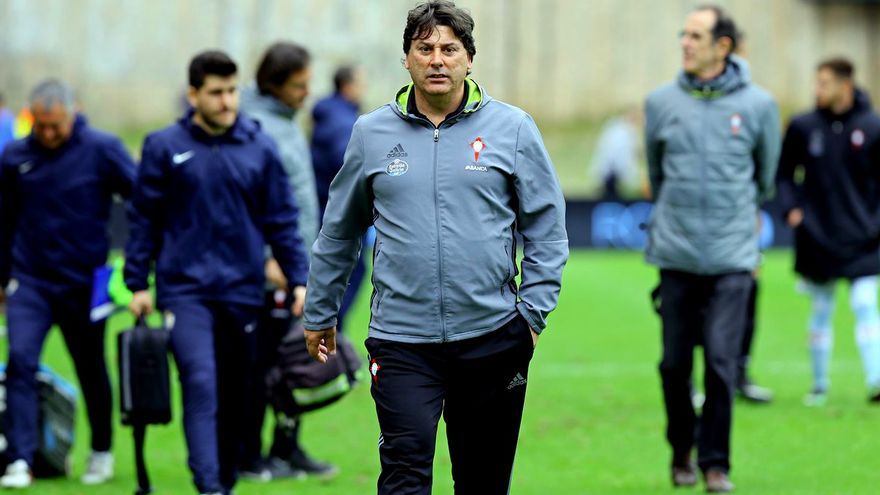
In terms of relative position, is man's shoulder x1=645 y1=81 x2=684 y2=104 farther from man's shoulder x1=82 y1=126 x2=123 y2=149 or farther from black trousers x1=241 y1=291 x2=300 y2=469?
man's shoulder x1=82 y1=126 x2=123 y2=149

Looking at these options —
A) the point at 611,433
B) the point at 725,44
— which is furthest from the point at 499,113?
the point at 611,433

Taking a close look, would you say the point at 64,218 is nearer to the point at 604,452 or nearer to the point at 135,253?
the point at 135,253

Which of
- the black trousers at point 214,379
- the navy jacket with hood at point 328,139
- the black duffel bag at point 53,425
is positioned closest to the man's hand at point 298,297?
the black trousers at point 214,379

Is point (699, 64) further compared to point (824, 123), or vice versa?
point (824, 123)

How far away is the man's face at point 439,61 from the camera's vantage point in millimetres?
5914

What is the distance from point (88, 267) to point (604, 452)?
310 cm

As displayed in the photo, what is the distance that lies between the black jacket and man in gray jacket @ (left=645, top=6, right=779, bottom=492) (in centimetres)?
286

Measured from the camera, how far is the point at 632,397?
1203 centimetres

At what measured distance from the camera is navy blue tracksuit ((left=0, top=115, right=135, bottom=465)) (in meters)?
9.13

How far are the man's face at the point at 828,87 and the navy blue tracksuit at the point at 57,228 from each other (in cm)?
475

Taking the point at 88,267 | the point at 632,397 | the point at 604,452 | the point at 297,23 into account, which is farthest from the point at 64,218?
the point at 297,23

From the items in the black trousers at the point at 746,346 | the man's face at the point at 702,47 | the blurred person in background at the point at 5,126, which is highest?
the man's face at the point at 702,47

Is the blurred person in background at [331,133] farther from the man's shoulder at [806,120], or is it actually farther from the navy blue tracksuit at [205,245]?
the navy blue tracksuit at [205,245]

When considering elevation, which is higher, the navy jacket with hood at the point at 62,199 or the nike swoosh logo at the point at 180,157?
the nike swoosh logo at the point at 180,157
